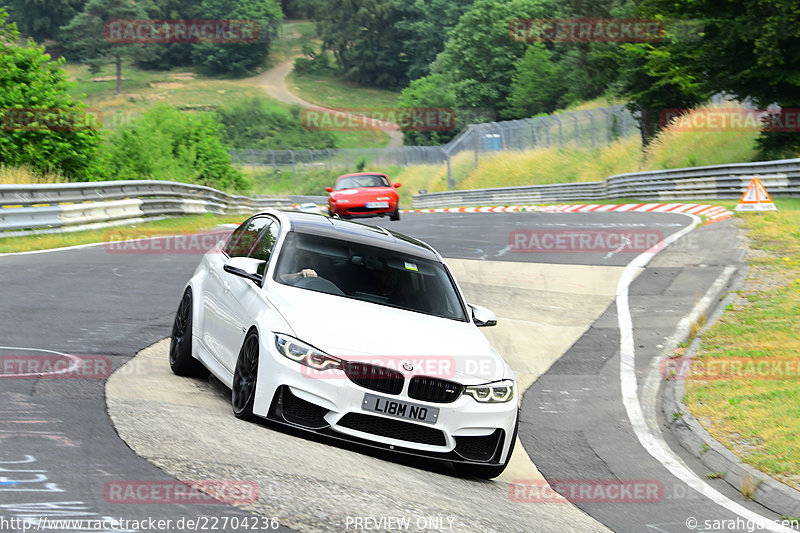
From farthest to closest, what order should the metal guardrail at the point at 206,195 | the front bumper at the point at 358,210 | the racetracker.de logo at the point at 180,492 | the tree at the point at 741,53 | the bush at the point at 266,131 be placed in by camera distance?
1. the bush at the point at 266,131
2. the tree at the point at 741,53
3. the front bumper at the point at 358,210
4. the metal guardrail at the point at 206,195
5. the racetracker.de logo at the point at 180,492

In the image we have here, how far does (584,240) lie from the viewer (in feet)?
74.0

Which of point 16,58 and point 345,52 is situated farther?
point 345,52

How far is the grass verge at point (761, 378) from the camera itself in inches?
327

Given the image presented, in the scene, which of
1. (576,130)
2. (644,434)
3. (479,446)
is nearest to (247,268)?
(479,446)

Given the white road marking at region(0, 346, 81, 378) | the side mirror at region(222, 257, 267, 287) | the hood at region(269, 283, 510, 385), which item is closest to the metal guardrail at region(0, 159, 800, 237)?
the white road marking at region(0, 346, 81, 378)

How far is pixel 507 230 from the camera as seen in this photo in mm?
25859

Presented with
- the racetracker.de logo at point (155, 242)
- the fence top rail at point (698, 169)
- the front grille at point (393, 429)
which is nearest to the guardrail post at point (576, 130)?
the fence top rail at point (698, 169)

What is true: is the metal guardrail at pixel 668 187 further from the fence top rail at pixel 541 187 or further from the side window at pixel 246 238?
the side window at pixel 246 238

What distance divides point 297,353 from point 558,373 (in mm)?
5470

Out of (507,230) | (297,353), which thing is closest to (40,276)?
(297,353)

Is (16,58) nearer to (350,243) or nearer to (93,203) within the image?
(93,203)

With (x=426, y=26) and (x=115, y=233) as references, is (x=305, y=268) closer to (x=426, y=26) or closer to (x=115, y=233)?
(x=115, y=233)

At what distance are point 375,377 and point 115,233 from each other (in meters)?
18.3

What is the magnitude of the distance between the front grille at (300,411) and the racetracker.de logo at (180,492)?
46.8 inches
